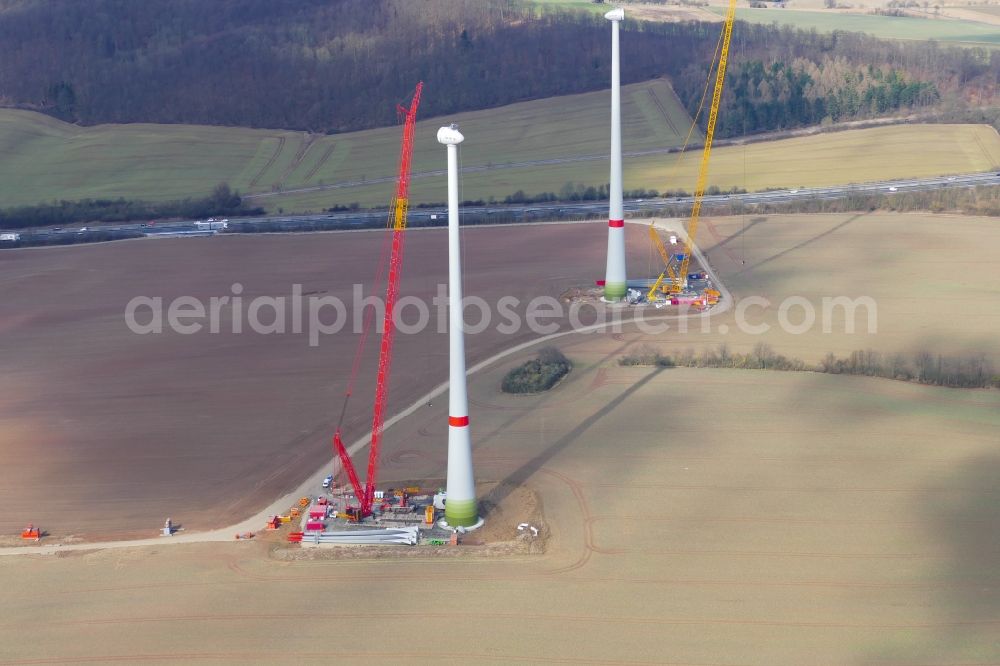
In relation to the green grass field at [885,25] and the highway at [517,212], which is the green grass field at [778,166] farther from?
the green grass field at [885,25]

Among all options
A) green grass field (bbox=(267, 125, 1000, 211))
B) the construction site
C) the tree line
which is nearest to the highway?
green grass field (bbox=(267, 125, 1000, 211))

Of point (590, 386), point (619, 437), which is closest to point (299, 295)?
point (590, 386)

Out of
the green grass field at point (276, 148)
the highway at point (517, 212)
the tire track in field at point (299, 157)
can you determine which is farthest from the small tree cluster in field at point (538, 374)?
the tire track in field at point (299, 157)

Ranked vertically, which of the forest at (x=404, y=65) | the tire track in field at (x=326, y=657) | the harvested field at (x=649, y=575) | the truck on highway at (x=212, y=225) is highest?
the forest at (x=404, y=65)

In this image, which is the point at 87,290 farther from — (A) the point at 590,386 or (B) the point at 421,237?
Answer: (A) the point at 590,386

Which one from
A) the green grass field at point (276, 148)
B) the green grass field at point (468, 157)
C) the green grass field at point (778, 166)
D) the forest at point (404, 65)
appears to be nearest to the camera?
the green grass field at point (778, 166)

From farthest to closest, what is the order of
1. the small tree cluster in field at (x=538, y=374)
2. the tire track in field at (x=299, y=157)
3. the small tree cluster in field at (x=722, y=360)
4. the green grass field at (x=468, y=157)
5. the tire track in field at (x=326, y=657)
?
1. the tire track in field at (x=299, y=157)
2. the green grass field at (x=468, y=157)
3. the small tree cluster in field at (x=722, y=360)
4. the small tree cluster in field at (x=538, y=374)
5. the tire track in field at (x=326, y=657)

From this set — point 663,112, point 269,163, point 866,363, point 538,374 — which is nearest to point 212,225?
point 269,163
